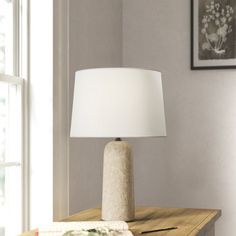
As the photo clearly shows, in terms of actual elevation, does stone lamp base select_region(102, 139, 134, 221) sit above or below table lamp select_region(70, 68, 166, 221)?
below

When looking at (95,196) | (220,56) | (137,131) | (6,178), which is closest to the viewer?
(137,131)

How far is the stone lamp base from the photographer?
1.86 m

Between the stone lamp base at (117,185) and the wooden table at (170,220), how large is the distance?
6cm

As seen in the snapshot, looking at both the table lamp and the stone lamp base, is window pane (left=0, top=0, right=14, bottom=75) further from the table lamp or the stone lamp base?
the stone lamp base

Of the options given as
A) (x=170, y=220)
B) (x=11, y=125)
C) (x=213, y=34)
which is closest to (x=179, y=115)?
(x=213, y=34)

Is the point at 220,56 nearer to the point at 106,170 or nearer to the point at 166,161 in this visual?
the point at 166,161

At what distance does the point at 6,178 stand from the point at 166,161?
3.77ft

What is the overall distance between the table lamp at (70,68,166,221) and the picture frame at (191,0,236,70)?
39.4 inches

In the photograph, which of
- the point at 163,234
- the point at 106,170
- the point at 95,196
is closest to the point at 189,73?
the point at 95,196

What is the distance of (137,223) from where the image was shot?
73.2 inches

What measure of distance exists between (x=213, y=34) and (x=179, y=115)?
0.46m

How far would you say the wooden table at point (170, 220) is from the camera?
67.9 inches

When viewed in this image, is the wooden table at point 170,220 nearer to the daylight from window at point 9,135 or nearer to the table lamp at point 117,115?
the table lamp at point 117,115

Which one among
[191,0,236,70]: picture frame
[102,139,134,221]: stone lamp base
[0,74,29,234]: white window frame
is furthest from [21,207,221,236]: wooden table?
[191,0,236,70]: picture frame
